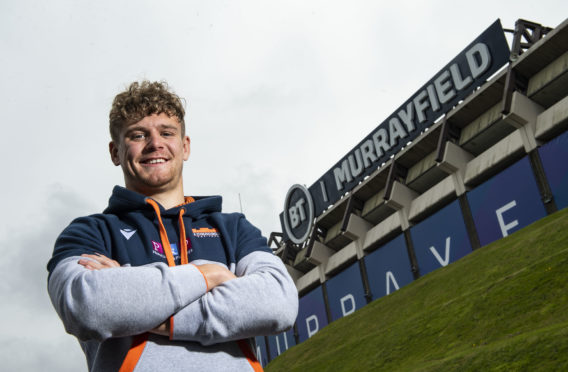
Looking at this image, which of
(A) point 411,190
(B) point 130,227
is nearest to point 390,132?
(A) point 411,190

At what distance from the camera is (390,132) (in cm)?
4381

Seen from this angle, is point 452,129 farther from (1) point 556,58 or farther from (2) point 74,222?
(2) point 74,222

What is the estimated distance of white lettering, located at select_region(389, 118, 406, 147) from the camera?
1682 inches

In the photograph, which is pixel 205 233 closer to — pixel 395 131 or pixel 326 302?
pixel 395 131

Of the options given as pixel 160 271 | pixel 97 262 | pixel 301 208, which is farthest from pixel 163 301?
pixel 301 208

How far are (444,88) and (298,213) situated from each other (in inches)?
776

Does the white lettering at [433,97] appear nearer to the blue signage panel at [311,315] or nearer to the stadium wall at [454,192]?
the stadium wall at [454,192]

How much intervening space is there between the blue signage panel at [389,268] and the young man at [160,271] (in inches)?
1534

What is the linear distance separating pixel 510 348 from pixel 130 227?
9266 millimetres

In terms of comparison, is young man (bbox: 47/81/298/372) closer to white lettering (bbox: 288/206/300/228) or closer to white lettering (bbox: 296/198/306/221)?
white lettering (bbox: 296/198/306/221)

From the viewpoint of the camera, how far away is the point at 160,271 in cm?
239

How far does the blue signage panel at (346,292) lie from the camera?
45656 millimetres

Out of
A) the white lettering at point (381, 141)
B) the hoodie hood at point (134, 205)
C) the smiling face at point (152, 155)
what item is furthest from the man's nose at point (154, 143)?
the white lettering at point (381, 141)

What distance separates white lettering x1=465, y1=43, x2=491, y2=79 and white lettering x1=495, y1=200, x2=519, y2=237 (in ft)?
31.7
